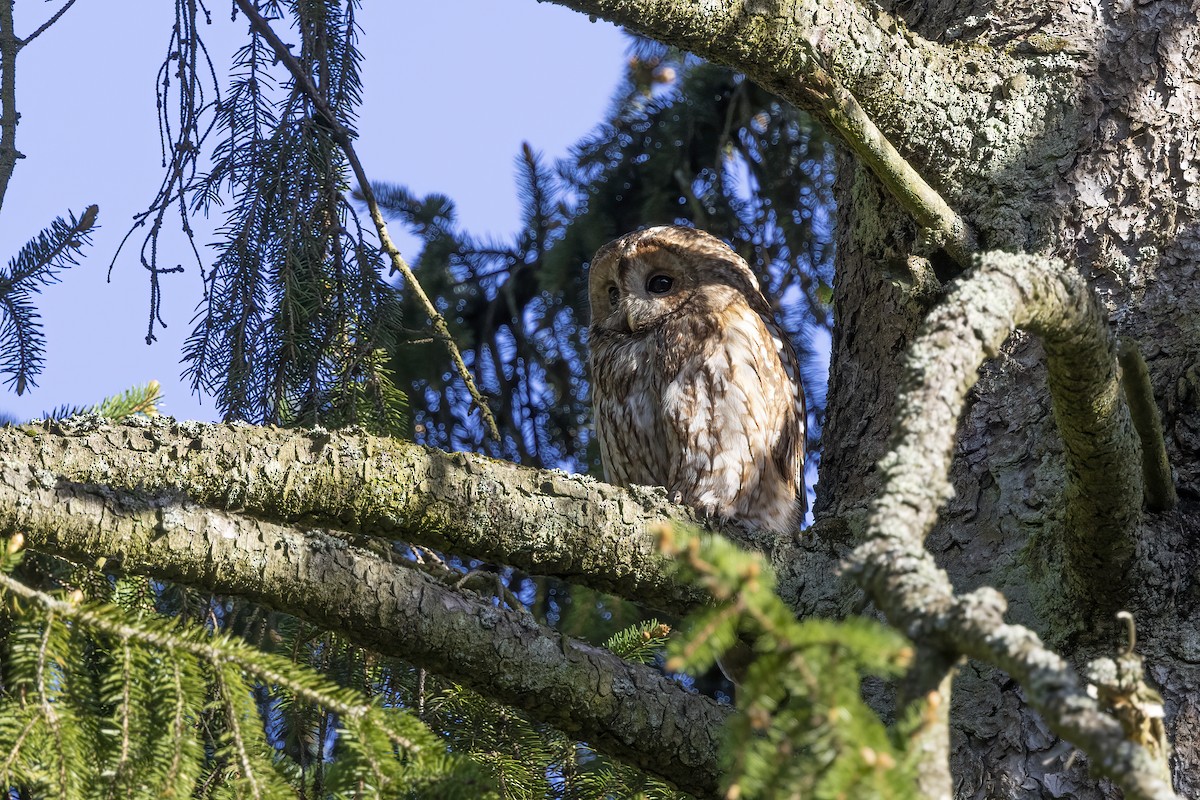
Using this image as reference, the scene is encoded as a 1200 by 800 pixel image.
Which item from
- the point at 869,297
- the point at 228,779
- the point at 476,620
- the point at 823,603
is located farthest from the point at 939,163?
the point at 228,779

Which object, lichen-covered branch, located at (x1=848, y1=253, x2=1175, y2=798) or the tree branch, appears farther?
the tree branch

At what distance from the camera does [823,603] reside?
6.98 ft

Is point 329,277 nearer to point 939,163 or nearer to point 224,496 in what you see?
point 224,496

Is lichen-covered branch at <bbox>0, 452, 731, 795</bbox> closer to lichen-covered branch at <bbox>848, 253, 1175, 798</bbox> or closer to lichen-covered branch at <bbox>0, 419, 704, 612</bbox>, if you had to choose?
lichen-covered branch at <bbox>0, 419, 704, 612</bbox>

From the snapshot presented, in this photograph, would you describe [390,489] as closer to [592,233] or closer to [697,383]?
[697,383]

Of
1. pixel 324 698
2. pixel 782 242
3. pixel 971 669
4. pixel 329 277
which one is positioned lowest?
pixel 324 698

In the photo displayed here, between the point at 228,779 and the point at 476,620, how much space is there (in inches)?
19.2

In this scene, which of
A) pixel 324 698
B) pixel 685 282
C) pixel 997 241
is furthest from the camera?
pixel 685 282

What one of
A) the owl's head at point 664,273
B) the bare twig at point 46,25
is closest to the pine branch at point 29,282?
the bare twig at point 46,25

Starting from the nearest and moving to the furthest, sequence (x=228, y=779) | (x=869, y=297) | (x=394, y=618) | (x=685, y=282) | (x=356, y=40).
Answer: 1. (x=228, y=779)
2. (x=394, y=618)
3. (x=869, y=297)
4. (x=356, y=40)
5. (x=685, y=282)

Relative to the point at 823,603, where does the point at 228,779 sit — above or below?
below

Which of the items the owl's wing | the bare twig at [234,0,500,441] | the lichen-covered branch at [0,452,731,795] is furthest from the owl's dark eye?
the lichen-covered branch at [0,452,731,795]

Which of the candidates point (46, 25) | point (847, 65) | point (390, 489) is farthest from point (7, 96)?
point (847, 65)

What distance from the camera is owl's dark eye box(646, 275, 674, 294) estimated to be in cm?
377
